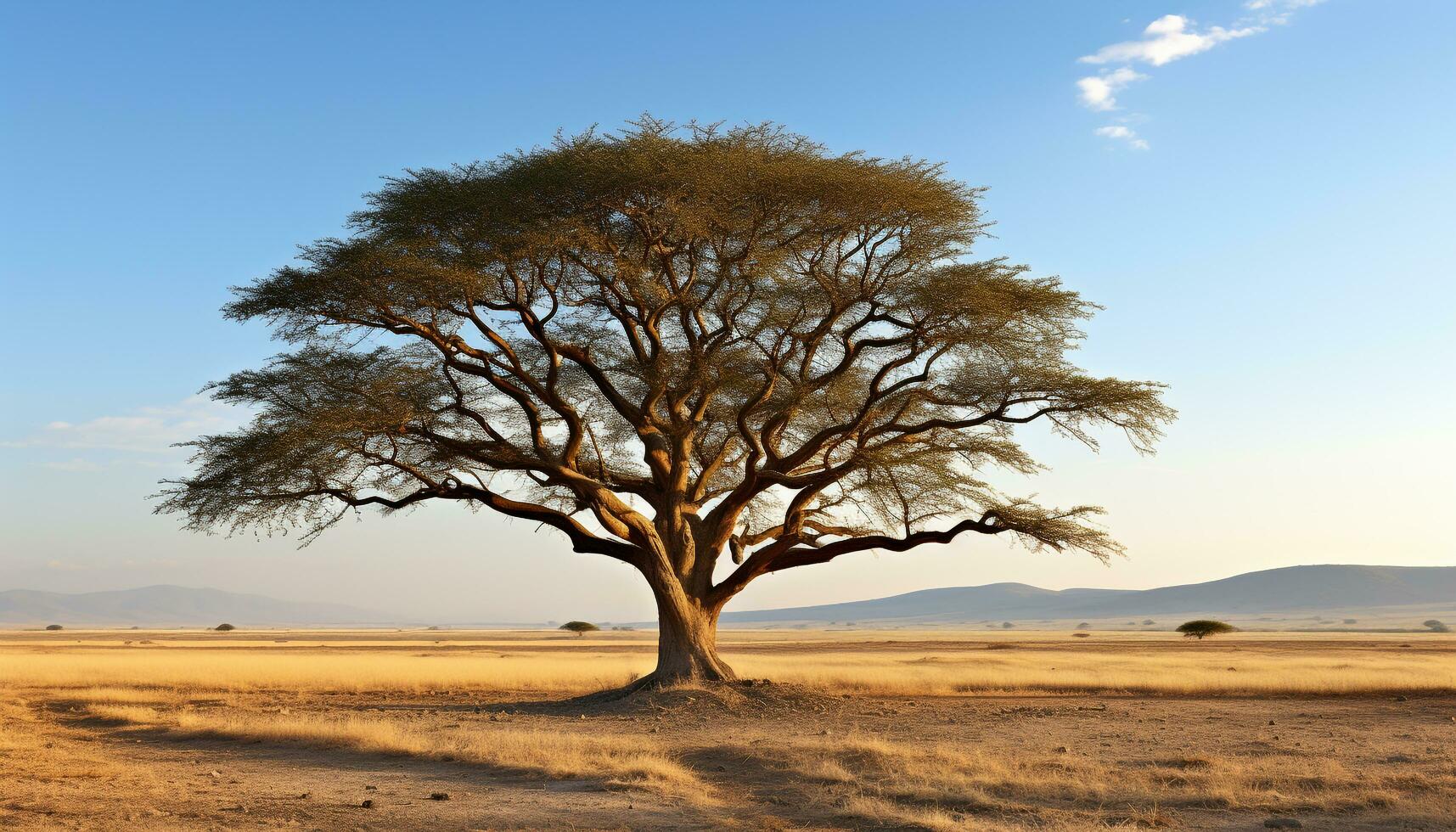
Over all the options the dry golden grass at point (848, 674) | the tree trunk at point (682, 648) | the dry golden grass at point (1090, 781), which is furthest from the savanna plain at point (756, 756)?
the tree trunk at point (682, 648)

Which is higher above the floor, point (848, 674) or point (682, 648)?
point (682, 648)

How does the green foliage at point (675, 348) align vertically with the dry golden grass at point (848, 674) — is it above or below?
above

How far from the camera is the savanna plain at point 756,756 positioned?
10.6 metres

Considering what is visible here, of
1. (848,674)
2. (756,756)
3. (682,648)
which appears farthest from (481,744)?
(848,674)

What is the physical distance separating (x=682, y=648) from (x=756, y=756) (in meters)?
8.02

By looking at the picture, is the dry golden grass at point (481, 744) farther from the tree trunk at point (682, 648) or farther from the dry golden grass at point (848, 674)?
the dry golden grass at point (848, 674)

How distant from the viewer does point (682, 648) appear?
73.7 ft

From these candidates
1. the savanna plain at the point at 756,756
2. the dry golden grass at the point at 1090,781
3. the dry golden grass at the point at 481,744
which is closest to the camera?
the savanna plain at the point at 756,756

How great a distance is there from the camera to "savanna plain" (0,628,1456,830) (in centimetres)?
1062

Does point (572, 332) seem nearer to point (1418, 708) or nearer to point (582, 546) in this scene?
point (582, 546)

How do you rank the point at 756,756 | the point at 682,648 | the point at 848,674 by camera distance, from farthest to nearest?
the point at 848,674
the point at 682,648
the point at 756,756

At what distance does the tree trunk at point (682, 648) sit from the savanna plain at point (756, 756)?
0.89 metres

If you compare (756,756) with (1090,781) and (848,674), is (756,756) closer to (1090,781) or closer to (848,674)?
(1090,781)

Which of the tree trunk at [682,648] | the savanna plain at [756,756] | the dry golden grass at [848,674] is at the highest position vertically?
the tree trunk at [682,648]
